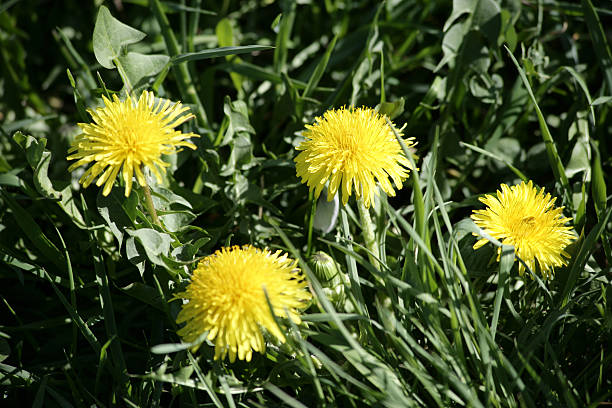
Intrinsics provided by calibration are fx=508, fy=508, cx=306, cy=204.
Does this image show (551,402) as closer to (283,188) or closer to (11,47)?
(283,188)

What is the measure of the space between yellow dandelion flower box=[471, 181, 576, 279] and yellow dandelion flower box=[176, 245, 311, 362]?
1.24 feet

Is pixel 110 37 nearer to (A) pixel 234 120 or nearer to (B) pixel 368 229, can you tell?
(A) pixel 234 120

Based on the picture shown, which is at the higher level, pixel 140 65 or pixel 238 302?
pixel 140 65

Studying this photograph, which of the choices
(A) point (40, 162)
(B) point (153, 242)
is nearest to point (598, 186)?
(B) point (153, 242)

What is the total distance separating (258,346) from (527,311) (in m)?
0.57

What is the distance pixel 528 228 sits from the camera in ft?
3.04

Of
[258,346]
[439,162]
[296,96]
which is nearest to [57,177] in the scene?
[296,96]

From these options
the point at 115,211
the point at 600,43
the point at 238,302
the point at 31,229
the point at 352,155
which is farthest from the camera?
the point at 600,43

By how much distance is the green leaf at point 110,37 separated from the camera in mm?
1078

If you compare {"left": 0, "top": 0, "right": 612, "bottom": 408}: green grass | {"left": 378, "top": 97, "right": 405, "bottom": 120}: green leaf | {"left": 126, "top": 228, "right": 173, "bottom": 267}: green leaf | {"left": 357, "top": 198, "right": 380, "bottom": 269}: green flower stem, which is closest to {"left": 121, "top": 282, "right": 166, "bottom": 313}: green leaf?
{"left": 0, "top": 0, "right": 612, "bottom": 408}: green grass

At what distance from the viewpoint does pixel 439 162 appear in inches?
51.6

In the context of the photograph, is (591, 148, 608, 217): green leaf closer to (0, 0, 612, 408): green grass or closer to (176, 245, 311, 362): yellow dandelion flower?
(0, 0, 612, 408): green grass

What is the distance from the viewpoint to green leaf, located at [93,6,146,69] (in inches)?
42.4

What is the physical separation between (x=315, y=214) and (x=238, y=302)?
42 centimetres
